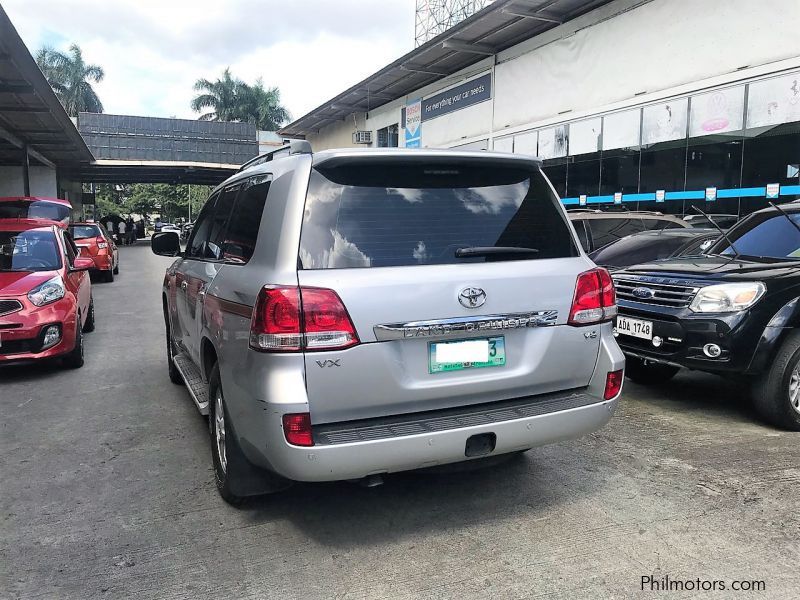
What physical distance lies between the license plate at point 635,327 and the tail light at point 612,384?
6.24 ft

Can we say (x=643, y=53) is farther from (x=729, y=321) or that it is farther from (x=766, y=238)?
(x=729, y=321)

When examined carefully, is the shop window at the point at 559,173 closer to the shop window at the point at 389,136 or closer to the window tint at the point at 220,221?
the shop window at the point at 389,136

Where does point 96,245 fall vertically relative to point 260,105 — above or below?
below

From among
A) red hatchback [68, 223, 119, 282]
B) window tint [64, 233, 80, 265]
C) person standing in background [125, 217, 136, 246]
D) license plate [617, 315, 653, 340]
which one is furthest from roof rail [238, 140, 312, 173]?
person standing in background [125, 217, 136, 246]

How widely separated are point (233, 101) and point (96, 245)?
49.3 meters

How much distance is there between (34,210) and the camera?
14945 millimetres

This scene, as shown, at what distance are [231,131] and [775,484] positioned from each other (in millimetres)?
43917

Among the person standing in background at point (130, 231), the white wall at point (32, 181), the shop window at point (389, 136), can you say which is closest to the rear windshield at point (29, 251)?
the shop window at point (389, 136)

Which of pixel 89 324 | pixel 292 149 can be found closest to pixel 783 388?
pixel 292 149

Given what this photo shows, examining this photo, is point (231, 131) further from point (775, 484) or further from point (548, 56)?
point (775, 484)

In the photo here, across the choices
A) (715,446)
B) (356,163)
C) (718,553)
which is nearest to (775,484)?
(715,446)

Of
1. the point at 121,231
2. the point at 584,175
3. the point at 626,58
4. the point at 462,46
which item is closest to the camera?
the point at 626,58

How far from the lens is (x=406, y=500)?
3643 millimetres

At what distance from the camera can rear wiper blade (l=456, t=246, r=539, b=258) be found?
10.5ft
